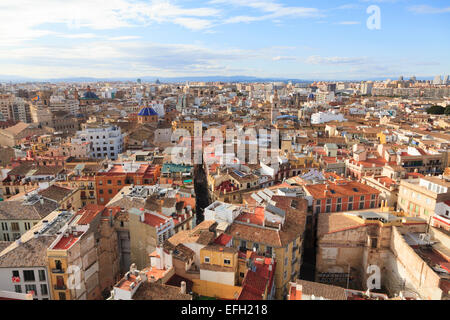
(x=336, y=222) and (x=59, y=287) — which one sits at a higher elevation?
(x=336, y=222)

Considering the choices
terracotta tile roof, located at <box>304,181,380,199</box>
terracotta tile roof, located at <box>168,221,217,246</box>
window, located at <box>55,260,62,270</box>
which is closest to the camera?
window, located at <box>55,260,62,270</box>

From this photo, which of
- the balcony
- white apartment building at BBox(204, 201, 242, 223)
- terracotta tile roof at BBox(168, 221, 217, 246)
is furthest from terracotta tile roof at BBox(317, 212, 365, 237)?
the balcony

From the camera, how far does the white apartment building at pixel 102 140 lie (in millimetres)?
50312

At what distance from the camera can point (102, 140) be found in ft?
168

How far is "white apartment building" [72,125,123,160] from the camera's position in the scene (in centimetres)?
5031

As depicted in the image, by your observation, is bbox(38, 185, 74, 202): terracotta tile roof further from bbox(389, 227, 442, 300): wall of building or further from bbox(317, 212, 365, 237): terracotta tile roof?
bbox(389, 227, 442, 300): wall of building

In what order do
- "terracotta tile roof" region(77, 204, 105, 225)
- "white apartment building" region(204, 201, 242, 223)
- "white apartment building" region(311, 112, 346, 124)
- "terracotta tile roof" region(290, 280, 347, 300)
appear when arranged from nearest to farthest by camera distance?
1. "terracotta tile roof" region(290, 280, 347, 300)
2. "terracotta tile roof" region(77, 204, 105, 225)
3. "white apartment building" region(204, 201, 242, 223)
4. "white apartment building" region(311, 112, 346, 124)

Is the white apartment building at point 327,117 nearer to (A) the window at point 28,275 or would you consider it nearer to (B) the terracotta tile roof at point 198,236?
(B) the terracotta tile roof at point 198,236

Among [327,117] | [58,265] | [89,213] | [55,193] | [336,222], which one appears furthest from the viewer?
[327,117]

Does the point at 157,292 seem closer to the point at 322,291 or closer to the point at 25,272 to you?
the point at 322,291

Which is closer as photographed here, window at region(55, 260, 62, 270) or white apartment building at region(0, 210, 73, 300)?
window at region(55, 260, 62, 270)

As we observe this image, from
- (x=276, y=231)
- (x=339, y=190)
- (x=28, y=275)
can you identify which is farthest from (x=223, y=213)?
(x=28, y=275)

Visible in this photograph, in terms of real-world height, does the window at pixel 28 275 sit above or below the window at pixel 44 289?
above

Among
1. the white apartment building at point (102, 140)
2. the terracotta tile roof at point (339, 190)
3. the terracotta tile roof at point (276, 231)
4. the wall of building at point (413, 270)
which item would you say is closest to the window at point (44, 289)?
the terracotta tile roof at point (276, 231)
